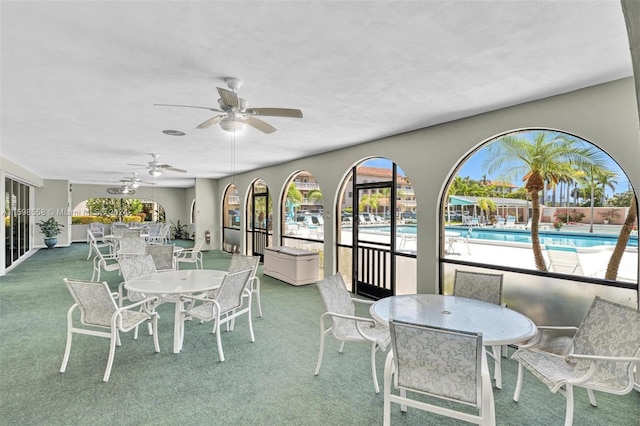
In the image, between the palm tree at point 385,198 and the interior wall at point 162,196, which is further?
the interior wall at point 162,196

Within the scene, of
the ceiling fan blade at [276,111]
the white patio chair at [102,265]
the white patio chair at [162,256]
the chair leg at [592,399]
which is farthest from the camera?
the white patio chair at [102,265]

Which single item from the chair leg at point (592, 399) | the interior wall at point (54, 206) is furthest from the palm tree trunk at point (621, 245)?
the interior wall at point (54, 206)

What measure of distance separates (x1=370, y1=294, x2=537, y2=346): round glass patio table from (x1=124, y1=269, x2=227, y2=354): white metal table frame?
1828 mm

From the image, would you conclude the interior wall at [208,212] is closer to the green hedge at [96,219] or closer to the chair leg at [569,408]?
the green hedge at [96,219]

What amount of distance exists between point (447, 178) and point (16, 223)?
10.3 metres

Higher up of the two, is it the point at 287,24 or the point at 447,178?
the point at 287,24

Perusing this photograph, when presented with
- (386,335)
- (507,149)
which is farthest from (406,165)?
(386,335)

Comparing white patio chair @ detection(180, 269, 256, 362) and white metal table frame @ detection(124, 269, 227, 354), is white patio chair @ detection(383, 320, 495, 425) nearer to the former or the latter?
white patio chair @ detection(180, 269, 256, 362)

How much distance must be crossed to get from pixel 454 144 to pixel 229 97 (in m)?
2.72

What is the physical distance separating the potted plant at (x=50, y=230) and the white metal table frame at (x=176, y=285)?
1016 centimetres

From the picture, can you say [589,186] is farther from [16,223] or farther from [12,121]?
[16,223]

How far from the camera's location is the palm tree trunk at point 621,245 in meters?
2.90

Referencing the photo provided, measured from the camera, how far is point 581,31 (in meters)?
2.04

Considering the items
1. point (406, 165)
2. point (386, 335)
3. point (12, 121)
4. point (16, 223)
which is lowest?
point (386, 335)
